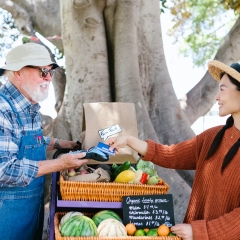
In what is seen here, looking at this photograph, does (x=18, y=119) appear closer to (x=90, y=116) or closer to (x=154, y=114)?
(x=90, y=116)

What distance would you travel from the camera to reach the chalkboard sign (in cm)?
234

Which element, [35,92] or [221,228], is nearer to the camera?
[221,228]

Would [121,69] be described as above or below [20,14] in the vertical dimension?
below

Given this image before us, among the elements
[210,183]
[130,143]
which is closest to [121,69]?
[130,143]

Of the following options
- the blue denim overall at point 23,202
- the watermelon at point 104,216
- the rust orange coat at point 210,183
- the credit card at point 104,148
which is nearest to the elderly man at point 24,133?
the blue denim overall at point 23,202

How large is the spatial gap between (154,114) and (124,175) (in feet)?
9.95

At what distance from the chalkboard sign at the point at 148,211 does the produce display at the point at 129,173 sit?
21cm

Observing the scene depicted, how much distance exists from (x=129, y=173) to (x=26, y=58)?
979 mm

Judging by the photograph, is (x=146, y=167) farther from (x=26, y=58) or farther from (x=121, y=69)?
(x=121, y=69)

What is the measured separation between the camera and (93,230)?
7.26 feet

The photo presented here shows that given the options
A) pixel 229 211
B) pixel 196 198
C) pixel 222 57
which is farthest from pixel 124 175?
pixel 222 57

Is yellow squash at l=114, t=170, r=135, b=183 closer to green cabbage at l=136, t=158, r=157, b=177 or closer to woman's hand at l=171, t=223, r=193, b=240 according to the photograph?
green cabbage at l=136, t=158, r=157, b=177

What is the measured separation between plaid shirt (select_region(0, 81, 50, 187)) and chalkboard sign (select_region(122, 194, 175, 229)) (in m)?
0.59

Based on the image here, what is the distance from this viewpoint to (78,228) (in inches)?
86.2
